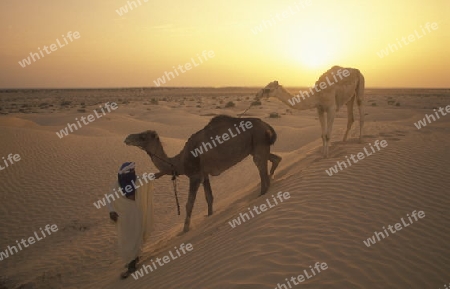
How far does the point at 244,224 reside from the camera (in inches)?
233

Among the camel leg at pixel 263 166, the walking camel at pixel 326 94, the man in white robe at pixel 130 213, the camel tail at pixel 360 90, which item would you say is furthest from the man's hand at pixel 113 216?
the camel tail at pixel 360 90

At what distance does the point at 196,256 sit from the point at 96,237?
4423mm

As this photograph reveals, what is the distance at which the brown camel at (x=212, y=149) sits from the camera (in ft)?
21.3

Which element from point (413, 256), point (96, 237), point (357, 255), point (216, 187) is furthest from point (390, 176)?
point (96, 237)

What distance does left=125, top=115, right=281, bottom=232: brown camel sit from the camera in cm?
648

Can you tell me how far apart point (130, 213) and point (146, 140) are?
60.7 inches

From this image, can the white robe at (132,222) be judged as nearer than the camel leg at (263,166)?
Yes

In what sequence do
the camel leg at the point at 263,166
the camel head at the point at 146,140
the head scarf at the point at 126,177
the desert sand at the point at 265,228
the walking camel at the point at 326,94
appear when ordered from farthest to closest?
the walking camel at the point at 326,94, the camel leg at the point at 263,166, the camel head at the point at 146,140, the head scarf at the point at 126,177, the desert sand at the point at 265,228

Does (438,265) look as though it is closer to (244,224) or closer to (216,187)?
(244,224)

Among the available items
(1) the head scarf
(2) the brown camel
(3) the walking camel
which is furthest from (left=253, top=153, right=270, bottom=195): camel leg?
(1) the head scarf

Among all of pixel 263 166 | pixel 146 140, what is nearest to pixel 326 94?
pixel 263 166

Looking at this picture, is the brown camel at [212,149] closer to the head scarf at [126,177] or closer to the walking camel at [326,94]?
the head scarf at [126,177]

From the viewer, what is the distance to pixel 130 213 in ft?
18.2

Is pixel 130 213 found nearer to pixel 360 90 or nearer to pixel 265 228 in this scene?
pixel 265 228
